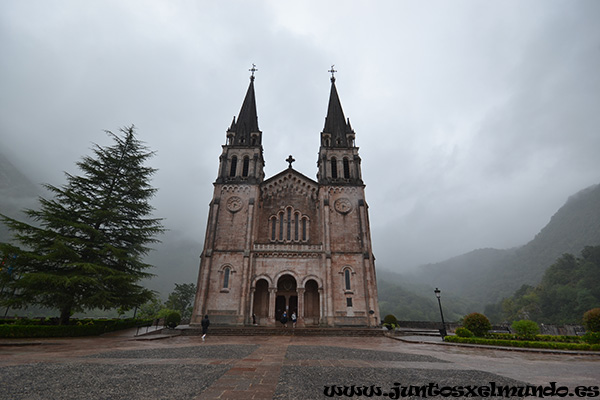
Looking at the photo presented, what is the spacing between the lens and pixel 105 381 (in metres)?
6.04

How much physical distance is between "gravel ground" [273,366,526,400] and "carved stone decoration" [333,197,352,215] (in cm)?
2203

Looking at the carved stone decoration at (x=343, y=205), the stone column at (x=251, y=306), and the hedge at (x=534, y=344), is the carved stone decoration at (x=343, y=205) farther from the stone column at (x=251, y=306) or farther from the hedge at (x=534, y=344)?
the hedge at (x=534, y=344)

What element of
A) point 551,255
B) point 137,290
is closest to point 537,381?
point 137,290

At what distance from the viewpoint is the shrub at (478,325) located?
16266 mm

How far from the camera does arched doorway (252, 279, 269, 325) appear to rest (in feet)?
86.0

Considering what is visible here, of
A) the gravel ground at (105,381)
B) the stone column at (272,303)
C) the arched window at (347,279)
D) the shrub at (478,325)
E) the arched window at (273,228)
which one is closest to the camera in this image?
the gravel ground at (105,381)

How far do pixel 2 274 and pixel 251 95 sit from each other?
107 ft

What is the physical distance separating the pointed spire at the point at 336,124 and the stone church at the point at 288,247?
1.70m

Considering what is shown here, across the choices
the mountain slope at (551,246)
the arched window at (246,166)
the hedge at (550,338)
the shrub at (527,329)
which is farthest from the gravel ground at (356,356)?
the mountain slope at (551,246)

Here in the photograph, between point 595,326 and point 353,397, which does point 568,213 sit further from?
point 353,397

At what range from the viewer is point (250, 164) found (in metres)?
31.5

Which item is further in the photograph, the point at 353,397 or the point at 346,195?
the point at 346,195

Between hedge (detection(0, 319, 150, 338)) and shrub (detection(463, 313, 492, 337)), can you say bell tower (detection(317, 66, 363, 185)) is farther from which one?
hedge (detection(0, 319, 150, 338))

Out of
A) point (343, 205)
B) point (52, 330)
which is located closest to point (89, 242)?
→ point (52, 330)
